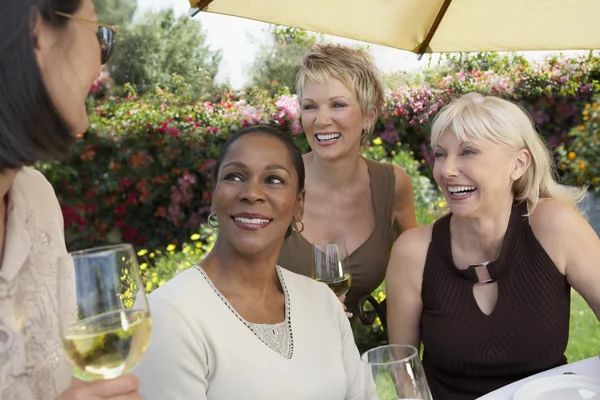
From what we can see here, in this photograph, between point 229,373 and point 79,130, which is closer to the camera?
point 79,130

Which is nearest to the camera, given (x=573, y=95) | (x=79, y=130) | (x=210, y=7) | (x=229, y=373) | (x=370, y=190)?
(x=79, y=130)

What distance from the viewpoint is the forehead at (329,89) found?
3281mm

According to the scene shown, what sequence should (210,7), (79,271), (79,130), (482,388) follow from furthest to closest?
(210,7), (482,388), (79,130), (79,271)

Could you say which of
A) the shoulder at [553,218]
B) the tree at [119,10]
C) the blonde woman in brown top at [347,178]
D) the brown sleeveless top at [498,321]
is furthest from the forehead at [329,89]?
the tree at [119,10]

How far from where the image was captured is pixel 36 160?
125 centimetres

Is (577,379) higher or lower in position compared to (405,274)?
lower

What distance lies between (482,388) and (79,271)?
1846 millimetres

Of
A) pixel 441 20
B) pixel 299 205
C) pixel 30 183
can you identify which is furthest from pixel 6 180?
pixel 441 20

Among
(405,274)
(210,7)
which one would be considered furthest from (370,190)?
(210,7)

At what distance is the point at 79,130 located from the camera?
1.34 m

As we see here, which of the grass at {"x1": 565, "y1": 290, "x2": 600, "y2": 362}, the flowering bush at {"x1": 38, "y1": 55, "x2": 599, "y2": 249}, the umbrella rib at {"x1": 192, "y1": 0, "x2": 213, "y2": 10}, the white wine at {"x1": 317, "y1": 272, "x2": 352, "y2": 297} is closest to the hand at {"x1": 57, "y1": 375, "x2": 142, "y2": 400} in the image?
the white wine at {"x1": 317, "y1": 272, "x2": 352, "y2": 297}

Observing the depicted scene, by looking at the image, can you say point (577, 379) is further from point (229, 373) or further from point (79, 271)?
point (79, 271)

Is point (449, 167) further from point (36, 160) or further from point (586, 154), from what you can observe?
point (586, 154)

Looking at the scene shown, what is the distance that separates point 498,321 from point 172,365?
1.30 m
